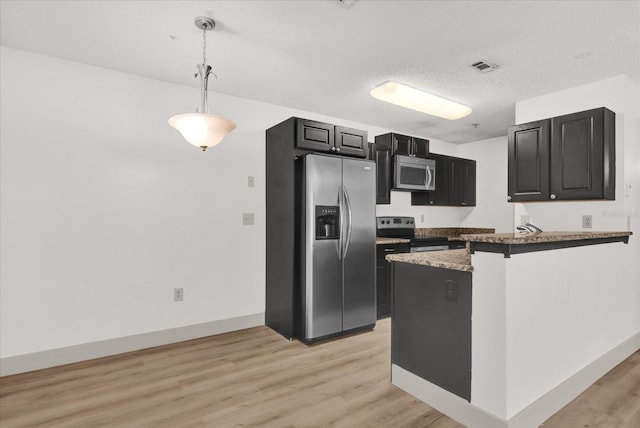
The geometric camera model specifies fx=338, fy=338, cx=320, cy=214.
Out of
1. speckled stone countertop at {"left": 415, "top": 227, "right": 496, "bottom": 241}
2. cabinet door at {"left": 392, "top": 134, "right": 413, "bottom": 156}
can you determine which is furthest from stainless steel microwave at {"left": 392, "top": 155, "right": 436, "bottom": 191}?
speckled stone countertop at {"left": 415, "top": 227, "right": 496, "bottom": 241}

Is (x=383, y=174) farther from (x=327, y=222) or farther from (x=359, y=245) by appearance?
(x=327, y=222)

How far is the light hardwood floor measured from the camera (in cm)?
201

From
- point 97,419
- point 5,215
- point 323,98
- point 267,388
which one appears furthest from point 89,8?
point 267,388

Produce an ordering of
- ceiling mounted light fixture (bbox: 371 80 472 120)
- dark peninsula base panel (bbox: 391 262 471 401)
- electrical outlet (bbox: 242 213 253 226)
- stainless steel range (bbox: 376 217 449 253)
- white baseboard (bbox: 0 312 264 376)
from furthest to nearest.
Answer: stainless steel range (bbox: 376 217 449 253)
electrical outlet (bbox: 242 213 253 226)
ceiling mounted light fixture (bbox: 371 80 472 120)
white baseboard (bbox: 0 312 264 376)
dark peninsula base panel (bbox: 391 262 471 401)

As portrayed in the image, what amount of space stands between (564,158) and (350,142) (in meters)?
2.00

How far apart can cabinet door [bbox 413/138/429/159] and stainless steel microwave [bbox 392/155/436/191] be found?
0.09 metres

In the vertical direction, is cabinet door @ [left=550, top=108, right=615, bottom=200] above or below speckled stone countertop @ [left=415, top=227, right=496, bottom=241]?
above

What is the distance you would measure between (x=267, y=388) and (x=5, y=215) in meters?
2.38

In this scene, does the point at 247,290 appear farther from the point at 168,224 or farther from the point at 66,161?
the point at 66,161

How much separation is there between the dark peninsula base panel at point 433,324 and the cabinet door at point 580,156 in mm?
1898

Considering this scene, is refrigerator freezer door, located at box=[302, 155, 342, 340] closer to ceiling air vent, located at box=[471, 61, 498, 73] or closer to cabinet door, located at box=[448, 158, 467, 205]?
ceiling air vent, located at box=[471, 61, 498, 73]

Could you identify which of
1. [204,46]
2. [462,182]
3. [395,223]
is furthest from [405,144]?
[204,46]

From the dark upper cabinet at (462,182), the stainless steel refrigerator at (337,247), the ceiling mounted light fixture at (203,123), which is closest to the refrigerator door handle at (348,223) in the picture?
the stainless steel refrigerator at (337,247)

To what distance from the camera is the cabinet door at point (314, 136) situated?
3.32 metres
